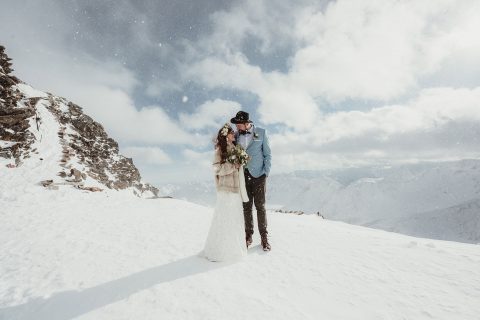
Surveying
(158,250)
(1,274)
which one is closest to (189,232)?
(158,250)

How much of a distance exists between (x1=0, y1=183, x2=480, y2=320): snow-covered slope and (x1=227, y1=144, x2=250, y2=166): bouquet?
2.14 meters

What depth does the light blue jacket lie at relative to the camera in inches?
255

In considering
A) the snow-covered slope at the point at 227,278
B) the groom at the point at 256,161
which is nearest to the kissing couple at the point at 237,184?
the groom at the point at 256,161

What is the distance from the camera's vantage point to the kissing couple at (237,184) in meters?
6.08

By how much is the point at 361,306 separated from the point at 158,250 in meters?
4.79

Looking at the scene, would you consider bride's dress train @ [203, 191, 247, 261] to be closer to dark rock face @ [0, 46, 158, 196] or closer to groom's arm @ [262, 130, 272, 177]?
groom's arm @ [262, 130, 272, 177]

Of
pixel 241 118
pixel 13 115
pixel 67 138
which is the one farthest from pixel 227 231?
pixel 67 138

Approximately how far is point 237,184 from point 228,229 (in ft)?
3.32

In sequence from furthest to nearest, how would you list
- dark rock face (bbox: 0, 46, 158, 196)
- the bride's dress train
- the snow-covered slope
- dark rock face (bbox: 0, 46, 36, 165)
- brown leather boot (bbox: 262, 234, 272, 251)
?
dark rock face (bbox: 0, 46, 158, 196)
dark rock face (bbox: 0, 46, 36, 165)
brown leather boot (bbox: 262, 234, 272, 251)
the bride's dress train
the snow-covered slope

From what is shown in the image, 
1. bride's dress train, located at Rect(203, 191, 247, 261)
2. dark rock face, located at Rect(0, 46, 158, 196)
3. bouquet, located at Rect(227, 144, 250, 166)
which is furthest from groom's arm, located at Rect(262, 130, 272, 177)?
dark rock face, located at Rect(0, 46, 158, 196)

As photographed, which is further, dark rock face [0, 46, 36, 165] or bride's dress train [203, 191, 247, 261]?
dark rock face [0, 46, 36, 165]

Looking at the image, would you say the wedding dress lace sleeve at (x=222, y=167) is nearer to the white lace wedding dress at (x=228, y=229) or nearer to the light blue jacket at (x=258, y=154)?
the white lace wedding dress at (x=228, y=229)

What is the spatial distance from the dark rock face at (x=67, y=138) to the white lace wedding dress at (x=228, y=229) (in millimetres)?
15662

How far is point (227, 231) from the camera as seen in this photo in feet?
20.0
